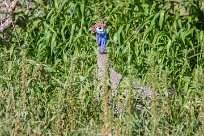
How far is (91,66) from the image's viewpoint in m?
5.88

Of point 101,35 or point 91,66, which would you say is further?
point 101,35

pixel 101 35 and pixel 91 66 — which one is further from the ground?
pixel 101 35

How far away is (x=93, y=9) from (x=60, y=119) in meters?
2.37

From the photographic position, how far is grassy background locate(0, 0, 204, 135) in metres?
4.67

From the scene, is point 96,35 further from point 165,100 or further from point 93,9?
point 165,100

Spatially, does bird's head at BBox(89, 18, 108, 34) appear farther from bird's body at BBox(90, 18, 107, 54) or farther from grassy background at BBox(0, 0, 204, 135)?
grassy background at BBox(0, 0, 204, 135)

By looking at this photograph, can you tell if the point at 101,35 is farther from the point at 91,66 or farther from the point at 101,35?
the point at 91,66

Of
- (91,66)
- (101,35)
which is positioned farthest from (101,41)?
(91,66)

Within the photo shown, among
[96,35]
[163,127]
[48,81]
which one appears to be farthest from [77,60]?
[163,127]

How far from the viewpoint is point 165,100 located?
4.71m

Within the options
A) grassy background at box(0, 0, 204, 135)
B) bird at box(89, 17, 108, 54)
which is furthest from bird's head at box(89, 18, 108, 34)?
grassy background at box(0, 0, 204, 135)

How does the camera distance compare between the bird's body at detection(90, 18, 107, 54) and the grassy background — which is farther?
the bird's body at detection(90, 18, 107, 54)

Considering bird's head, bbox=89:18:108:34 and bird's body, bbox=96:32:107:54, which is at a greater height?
bird's head, bbox=89:18:108:34

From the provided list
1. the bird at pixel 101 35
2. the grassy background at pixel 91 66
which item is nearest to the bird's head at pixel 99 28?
the bird at pixel 101 35
